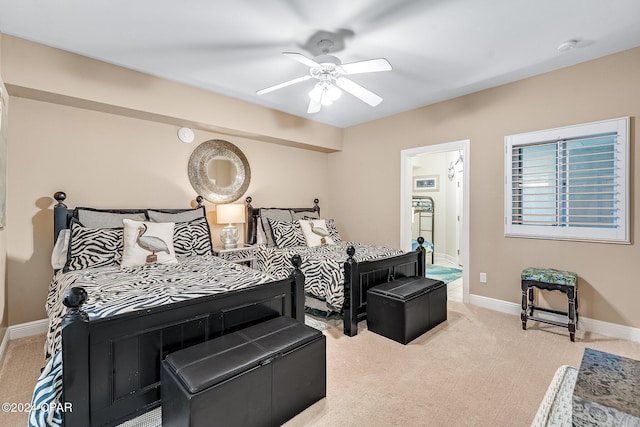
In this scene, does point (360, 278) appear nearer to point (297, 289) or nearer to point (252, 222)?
point (297, 289)

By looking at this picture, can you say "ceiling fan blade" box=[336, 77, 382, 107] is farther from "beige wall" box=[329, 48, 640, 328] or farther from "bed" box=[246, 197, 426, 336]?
"beige wall" box=[329, 48, 640, 328]

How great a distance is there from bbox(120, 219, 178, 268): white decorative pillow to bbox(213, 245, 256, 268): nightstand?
88 centimetres

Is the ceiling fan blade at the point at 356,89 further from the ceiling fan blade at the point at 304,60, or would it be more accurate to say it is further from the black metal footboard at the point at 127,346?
the black metal footboard at the point at 127,346

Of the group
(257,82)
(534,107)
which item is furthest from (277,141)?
(534,107)

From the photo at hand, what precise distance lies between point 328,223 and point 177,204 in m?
2.12

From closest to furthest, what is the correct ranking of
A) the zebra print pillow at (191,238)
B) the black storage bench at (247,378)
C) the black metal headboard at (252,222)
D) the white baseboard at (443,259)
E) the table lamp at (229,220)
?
the black storage bench at (247,378)
the zebra print pillow at (191,238)
the table lamp at (229,220)
the black metal headboard at (252,222)
the white baseboard at (443,259)

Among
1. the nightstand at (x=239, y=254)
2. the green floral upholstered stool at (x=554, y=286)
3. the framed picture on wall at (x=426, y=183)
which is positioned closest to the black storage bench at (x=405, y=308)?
the green floral upholstered stool at (x=554, y=286)

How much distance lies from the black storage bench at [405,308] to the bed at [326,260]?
16 cm

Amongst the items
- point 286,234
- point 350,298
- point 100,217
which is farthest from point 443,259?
point 100,217

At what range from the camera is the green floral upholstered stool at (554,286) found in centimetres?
273

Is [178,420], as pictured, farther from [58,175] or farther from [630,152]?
[630,152]

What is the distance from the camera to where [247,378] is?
1510mm

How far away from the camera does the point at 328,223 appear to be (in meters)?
4.55

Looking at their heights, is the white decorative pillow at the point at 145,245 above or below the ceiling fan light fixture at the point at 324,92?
below
